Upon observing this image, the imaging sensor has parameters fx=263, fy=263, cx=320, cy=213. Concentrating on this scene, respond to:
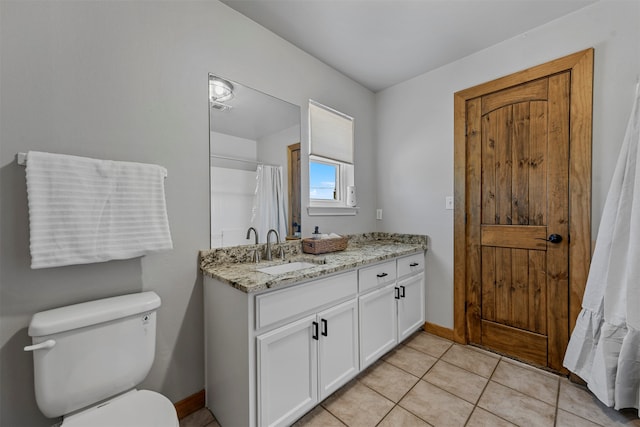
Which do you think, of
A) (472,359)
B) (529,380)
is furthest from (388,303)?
(529,380)

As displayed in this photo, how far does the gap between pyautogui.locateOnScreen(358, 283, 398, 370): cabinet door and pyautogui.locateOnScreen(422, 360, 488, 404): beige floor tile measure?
0.33 m

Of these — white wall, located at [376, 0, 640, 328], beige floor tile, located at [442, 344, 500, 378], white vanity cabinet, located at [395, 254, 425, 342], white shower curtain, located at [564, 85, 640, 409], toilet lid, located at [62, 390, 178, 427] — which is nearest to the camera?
toilet lid, located at [62, 390, 178, 427]

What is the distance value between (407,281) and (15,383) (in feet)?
7.54

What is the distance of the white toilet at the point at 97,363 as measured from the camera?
100 cm

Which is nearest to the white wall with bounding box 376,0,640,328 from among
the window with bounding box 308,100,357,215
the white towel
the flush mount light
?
the window with bounding box 308,100,357,215

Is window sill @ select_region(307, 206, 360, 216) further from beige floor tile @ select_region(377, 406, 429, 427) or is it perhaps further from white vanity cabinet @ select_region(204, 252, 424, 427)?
beige floor tile @ select_region(377, 406, 429, 427)

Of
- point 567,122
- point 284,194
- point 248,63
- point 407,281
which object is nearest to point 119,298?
point 284,194

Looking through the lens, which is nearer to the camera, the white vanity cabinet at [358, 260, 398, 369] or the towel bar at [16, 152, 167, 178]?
the towel bar at [16, 152, 167, 178]

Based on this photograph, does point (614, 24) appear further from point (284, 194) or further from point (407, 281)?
point (284, 194)

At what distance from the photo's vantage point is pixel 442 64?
236 cm

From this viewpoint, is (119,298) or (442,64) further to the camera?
(442,64)

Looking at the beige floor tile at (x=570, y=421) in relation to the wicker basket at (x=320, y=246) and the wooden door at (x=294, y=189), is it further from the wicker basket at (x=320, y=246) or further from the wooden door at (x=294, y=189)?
the wooden door at (x=294, y=189)

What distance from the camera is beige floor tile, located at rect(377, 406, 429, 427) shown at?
1.44 meters

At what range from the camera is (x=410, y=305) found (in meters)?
2.28
